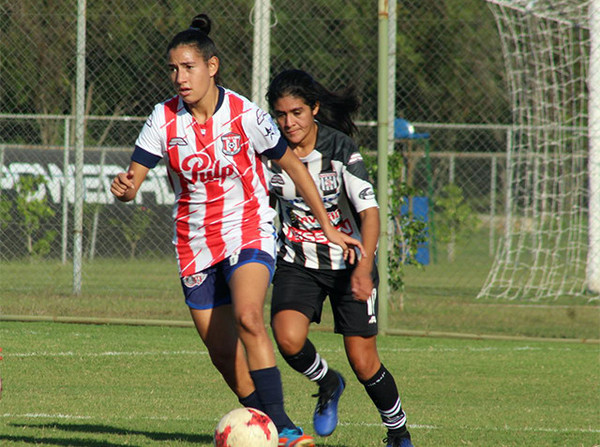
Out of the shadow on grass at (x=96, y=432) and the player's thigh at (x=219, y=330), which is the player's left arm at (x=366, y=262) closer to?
the player's thigh at (x=219, y=330)

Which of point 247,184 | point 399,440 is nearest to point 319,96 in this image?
point 247,184

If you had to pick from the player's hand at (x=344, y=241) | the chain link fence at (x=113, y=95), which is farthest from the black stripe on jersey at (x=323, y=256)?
the chain link fence at (x=113, y=95)

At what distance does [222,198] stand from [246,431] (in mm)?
1195

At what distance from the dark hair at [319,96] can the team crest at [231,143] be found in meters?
0.50

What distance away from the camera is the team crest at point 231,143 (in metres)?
4.77

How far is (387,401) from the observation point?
5188 millimetres

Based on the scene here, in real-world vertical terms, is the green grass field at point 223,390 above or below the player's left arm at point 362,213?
below

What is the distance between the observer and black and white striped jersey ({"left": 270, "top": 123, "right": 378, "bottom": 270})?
523cm

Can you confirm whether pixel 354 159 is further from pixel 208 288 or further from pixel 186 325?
pixel 186 325

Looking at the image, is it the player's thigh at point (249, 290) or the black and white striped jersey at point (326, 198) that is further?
the black and white striped jersey at point (326, 198)

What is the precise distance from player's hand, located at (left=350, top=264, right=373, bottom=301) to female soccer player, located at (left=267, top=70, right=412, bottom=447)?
7 centimetres

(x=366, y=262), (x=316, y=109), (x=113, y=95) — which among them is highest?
(x=113, y=95)

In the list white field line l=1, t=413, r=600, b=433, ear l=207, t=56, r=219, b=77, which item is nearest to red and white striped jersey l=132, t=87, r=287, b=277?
ear l=207, t=56, r=219, b=77

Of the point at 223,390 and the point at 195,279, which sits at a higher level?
the point at 195,279
